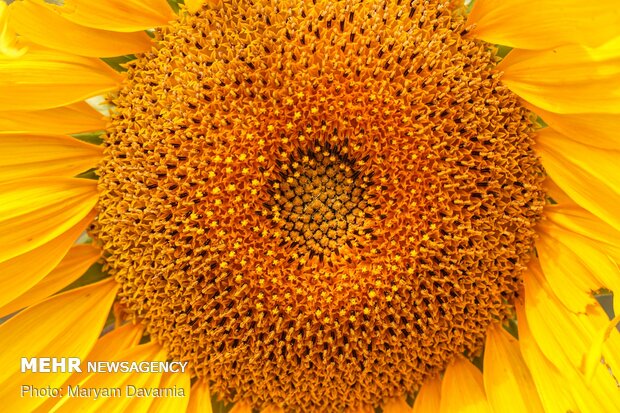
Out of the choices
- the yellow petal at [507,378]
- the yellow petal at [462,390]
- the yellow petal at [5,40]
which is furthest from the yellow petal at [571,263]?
the yellow petal at [5,40]

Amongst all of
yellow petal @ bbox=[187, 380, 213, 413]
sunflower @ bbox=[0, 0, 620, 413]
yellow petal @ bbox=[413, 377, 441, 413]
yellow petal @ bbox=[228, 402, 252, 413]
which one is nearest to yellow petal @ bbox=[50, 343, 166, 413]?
sunflower @ bbox=[0, 0, 620, 413]

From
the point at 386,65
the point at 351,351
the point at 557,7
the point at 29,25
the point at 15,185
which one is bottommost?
the point at 351,351

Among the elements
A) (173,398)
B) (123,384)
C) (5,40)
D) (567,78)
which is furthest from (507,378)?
(5,40)

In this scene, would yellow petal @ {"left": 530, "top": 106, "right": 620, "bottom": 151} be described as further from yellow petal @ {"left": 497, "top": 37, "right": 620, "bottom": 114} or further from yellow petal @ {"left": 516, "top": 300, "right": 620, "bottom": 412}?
yellow petal @ {"left": 516, "top": 300, "right": 620, "bottom": 412}

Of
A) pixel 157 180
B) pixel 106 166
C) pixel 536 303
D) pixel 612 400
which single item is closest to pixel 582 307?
pixel 536 303

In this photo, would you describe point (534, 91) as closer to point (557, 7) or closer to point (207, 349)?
point (557, 7)

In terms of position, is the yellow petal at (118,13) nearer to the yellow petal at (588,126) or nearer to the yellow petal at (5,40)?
the yellow petal at (5,40)
